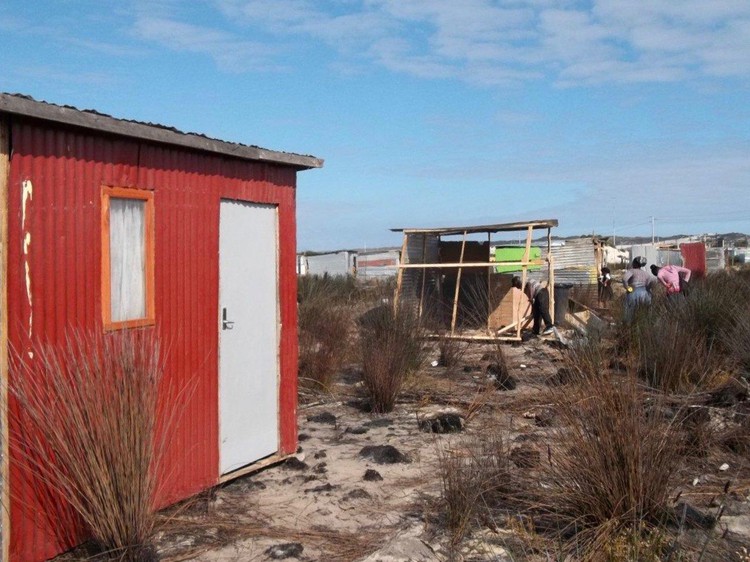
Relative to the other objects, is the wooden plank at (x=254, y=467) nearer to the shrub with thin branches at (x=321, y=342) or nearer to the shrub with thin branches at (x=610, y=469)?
the shrub with thin branches at (x=610, y=469)

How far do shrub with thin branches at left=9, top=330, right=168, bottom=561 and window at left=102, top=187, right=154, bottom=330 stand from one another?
0.58m

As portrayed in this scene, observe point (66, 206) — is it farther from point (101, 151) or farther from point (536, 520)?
point (536, 520)

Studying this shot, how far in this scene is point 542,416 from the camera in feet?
27.0

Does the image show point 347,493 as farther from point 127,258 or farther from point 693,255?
point 693,255

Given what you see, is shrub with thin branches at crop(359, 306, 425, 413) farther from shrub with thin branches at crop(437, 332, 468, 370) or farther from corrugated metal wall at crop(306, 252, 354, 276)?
corrugated metal wall at crop(306, 252, 354, 276)

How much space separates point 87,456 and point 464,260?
1434 cm

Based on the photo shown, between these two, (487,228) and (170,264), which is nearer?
(170,264)

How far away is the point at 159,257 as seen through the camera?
238 inches

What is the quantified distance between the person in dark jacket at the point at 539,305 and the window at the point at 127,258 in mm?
12199

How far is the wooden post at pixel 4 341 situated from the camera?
462cm

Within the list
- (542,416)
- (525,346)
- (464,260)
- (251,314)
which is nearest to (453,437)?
(542,416)

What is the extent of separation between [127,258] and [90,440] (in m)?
1.48

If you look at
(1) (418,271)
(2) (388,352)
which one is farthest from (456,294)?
(2) (388,352)

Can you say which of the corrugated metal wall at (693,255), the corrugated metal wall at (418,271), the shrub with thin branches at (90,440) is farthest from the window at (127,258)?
the corrugated metal wall at (693,255)
